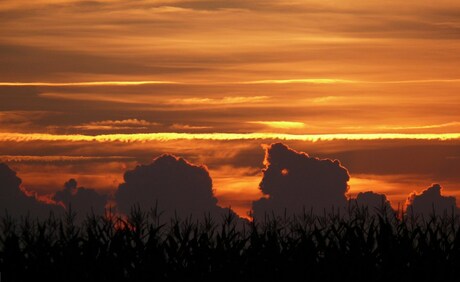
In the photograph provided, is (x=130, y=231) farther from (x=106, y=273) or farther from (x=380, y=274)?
(x=380, y=274)

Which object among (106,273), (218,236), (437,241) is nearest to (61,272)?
(106,273)

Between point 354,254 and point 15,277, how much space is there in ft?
36.3

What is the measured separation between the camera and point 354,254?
30.4 meters

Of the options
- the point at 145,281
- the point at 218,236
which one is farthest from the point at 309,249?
the point at 145,281

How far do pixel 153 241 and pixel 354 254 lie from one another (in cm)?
663

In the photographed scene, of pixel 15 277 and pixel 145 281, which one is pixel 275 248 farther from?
pixel 15 277

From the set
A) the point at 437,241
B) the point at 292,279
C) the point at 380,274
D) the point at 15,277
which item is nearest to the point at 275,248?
the point at 292,279

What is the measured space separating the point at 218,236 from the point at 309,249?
133 inches

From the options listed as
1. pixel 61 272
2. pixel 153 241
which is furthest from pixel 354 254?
pixel 61 272

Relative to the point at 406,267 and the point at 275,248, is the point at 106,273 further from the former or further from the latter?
the point at 406,267

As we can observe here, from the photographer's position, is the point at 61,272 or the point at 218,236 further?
the point at 218,236

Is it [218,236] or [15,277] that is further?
[218,236]

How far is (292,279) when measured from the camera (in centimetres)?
2991

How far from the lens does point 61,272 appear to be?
2948 cm
